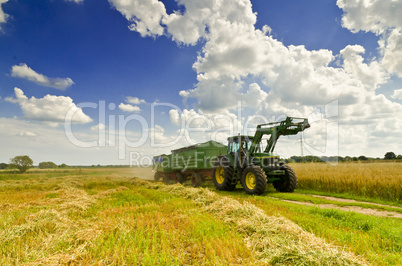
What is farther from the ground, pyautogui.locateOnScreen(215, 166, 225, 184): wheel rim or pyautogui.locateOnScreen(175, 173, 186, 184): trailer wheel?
pyautogui.locateOnScreen(215, 166, 225, 184): wheel rim

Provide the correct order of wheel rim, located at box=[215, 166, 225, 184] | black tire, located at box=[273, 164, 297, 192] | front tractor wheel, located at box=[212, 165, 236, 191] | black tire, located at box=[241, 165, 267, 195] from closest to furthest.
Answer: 1. black tire, located at box=[241, 165, 267, 195]
2. black tire, located at box=[273, 164, 297, 192]
3. front tractor wheel, located at box=[212, 165, 236, 191]
4. wheel rim, located at box=[215, 166, 225, 184]

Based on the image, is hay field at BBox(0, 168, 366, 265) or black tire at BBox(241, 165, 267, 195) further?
black tire at BBox(241, 165, 267, 195)

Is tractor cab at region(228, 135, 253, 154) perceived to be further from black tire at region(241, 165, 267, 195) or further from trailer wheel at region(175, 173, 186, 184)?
trailer wheel at region(175, 173, 186, 184)

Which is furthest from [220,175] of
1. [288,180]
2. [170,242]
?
[170,242]

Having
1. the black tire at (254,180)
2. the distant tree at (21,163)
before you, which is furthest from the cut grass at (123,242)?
the distant tree at (21,163)

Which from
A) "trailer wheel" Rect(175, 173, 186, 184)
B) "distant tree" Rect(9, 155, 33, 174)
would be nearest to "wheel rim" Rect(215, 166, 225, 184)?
"trailer wheel" Rect(175, 173, 186, 184)

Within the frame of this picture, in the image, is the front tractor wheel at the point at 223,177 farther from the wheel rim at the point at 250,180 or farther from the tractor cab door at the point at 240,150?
the wheel rim at the point at 250,180

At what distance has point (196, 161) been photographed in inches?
577

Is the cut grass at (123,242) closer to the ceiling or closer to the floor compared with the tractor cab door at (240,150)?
closer to the floor

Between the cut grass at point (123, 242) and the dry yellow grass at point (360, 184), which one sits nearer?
the cut grass at point (123, 242)

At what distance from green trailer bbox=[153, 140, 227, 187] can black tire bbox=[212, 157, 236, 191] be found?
71 cm

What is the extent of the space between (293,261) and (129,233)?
10.1 ft

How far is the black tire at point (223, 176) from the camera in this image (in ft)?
38.6

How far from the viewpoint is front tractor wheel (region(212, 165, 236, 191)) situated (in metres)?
11.8
